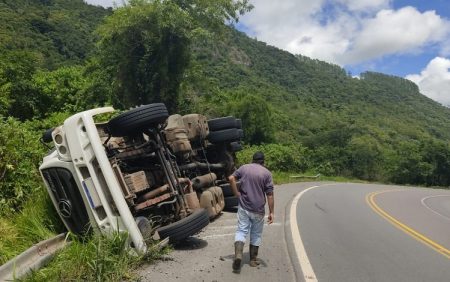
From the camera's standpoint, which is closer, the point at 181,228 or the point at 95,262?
the point at 95,262

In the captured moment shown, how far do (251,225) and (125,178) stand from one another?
1.92 m

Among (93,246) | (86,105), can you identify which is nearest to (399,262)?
(93,246)

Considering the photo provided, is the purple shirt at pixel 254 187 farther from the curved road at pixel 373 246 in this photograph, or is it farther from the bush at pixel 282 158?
the bush at pixel 282 158

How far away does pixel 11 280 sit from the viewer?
5164 mm

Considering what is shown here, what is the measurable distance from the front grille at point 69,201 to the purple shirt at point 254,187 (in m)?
2.20

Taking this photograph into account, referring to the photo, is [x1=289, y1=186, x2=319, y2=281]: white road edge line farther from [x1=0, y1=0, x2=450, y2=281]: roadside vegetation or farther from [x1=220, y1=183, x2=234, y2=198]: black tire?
[x1=0, y1=0, x2=450, y2=281]: roadside vegetation

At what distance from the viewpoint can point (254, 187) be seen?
23.4ft

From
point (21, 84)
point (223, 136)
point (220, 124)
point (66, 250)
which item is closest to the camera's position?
point (66, 250)

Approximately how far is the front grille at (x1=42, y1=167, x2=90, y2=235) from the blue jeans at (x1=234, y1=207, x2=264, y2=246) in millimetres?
2103

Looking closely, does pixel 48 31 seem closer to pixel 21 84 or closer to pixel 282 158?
pixel 282 158

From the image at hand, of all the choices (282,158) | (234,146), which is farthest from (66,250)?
(282,158)

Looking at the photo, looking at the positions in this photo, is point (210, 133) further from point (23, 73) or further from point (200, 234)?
point (23, 73)

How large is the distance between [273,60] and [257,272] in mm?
126516

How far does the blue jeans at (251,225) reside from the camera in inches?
275
